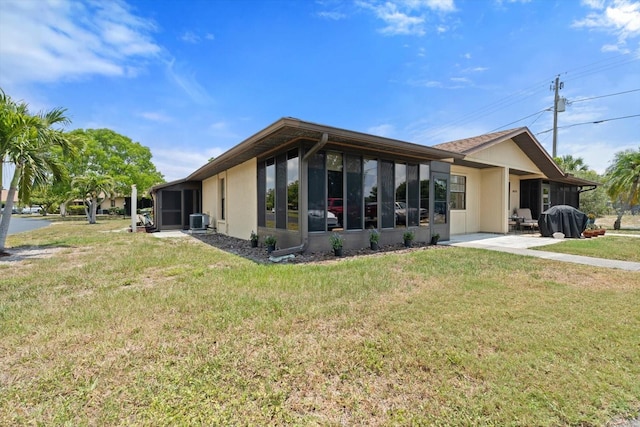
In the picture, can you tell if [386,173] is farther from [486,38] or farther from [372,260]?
[486,38]

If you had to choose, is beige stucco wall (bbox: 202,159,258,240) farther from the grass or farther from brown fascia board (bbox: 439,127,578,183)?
brown fascia board (bbox: 439,127,578,183)

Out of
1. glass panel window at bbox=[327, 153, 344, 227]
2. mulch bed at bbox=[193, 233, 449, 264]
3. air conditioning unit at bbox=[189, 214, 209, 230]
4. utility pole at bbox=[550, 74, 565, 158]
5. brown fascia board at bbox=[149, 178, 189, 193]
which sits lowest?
mulch bed at bbox=[193, 233, 449, 264]

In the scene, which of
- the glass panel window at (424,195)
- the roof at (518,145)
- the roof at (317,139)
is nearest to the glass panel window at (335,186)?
the roof at (317,139)

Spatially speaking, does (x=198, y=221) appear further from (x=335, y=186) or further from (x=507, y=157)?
(x=507, y=157)

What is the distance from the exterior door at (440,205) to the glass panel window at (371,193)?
275 cm

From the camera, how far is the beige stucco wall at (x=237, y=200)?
34.2 ft

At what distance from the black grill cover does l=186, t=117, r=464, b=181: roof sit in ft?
18.0

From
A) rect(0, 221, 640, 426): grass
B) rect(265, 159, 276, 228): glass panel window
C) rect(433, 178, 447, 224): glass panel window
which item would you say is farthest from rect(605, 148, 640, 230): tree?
rect(265, 159, 276, 228): glass panel window

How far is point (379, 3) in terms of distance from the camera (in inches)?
343

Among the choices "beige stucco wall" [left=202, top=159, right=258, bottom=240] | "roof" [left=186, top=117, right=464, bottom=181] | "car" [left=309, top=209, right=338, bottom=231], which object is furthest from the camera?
"beige stucco wall" [left=202, top=159, right=258, bottom=240]

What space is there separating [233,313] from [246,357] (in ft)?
3.48

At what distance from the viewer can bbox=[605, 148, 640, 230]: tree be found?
15.6 m

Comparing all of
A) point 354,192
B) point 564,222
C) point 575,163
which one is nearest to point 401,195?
point 354,192

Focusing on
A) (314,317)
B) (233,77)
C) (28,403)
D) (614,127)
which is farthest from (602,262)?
(614,127)
